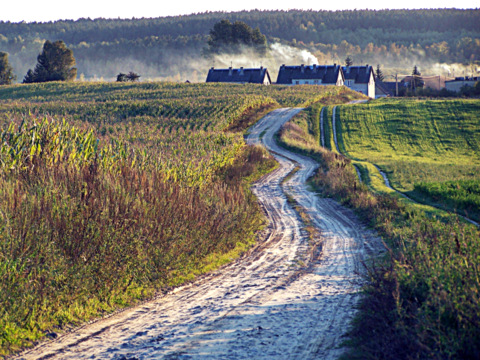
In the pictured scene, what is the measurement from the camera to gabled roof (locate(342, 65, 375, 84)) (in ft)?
345

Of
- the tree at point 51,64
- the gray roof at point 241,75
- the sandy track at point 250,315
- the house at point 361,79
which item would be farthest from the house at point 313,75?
the sandy track at point 250,315

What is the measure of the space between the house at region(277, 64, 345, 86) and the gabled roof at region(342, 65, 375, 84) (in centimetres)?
409

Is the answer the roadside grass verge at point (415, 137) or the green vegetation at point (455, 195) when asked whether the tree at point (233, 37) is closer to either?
the roadside grass verge at point (415, 137)

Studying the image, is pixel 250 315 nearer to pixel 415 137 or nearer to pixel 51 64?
pixel 415 137

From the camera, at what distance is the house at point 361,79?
10512cm

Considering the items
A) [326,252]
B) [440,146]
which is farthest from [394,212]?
[440,146]

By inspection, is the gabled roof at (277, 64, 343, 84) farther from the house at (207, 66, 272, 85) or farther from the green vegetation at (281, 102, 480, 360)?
the green vegetation at (281, 102, 480, 360)

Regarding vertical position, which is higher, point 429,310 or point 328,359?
point 429,310

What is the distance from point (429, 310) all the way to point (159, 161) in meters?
11.5

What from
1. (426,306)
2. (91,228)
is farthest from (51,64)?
(426,306)

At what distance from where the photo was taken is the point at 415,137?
48.7 metres

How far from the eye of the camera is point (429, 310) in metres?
5.66

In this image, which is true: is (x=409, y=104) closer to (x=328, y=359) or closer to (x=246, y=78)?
(x=246, y=78)

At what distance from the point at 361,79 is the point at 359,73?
1.79 m
